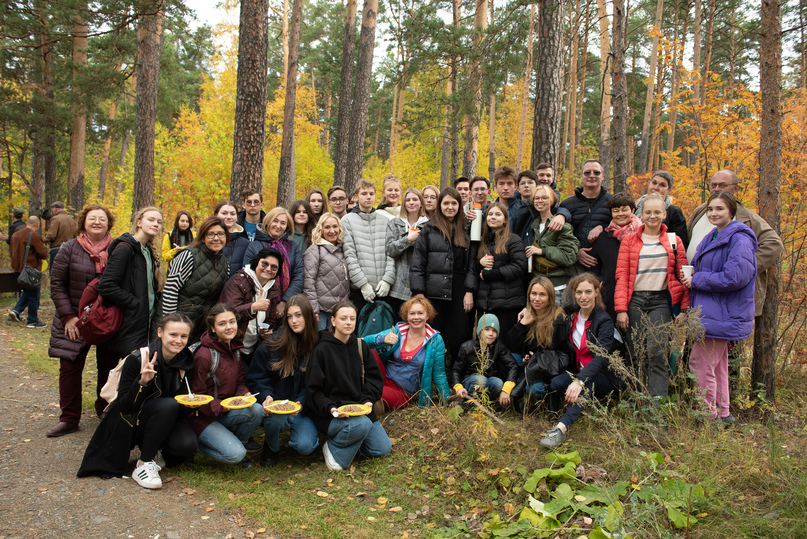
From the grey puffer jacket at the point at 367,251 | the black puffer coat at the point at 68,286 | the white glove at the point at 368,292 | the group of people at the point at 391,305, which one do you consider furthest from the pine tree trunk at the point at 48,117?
the white glove at the point at 368,292

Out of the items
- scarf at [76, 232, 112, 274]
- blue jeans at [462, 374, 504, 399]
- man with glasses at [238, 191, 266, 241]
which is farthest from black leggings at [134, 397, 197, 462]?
blue jeans at [462, 374, 504, 399]

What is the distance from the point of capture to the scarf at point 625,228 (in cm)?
476

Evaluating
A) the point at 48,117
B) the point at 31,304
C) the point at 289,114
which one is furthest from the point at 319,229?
the point at 48,117

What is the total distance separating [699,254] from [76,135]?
16.9 meters

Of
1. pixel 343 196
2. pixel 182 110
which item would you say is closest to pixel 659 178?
pixel 343 196

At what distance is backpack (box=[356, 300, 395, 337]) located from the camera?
17.4 ft

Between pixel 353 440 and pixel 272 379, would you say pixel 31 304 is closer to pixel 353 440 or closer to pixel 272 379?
pixel 272 379

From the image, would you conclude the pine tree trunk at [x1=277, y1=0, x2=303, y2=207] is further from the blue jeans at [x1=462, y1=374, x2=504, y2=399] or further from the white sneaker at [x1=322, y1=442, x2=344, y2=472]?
the white sneaker at [x1=322, y1=442, x2=344, y2=472]

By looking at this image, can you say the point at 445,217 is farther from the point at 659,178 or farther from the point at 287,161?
the point at 287,161

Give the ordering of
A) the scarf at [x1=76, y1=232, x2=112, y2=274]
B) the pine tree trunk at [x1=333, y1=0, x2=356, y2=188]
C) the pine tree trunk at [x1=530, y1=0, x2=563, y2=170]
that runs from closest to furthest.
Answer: the scarf at [x1=76, y1=232, x2=112, y2=274]
the pine tree trunk at [x1=530, y1=0, x2=563, y2=170]
the pine tree trunk at [x1=333, y1=0, x2=356, y2=188]

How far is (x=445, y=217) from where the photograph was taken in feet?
17.6

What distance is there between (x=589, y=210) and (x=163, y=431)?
4478mm

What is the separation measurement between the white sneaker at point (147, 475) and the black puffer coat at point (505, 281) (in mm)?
3245

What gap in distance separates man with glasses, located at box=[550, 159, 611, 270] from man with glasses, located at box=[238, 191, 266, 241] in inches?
132
